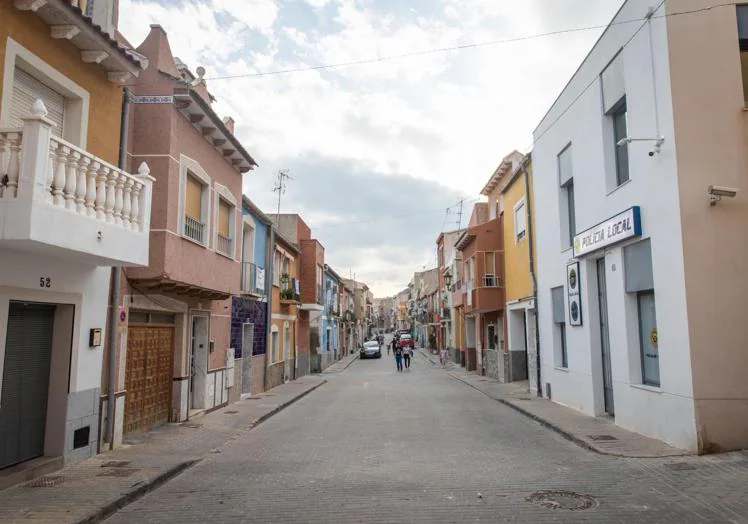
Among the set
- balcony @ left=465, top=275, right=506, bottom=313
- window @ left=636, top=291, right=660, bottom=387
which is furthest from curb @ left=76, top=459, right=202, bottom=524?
balcony @ left=465, top=275, right=506, bottom=313

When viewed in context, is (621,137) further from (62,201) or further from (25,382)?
(25,382)

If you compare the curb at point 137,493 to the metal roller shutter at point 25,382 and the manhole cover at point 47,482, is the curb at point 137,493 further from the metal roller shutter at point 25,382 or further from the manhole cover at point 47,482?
the metal roller shutter at point 25,382

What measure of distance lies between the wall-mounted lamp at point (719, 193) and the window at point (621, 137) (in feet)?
8.16

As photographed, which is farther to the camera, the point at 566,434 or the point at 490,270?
the point at 490,270

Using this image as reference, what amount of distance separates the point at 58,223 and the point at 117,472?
3.67 meters

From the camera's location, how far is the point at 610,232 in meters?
11.6

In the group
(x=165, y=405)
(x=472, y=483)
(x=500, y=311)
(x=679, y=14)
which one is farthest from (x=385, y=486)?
(x=500, y=311)

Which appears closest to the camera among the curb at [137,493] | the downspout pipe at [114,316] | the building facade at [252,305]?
the curb at [137,493]

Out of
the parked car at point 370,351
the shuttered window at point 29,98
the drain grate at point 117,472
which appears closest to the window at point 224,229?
the shuttered window at point 29,98

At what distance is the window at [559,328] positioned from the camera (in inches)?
626

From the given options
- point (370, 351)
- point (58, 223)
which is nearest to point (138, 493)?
point (58, 223)

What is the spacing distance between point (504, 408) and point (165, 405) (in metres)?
8.91

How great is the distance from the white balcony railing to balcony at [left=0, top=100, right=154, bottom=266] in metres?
5.51

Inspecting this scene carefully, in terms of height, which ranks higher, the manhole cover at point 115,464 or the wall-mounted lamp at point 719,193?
the wall-mounted lamp at point 719,193
